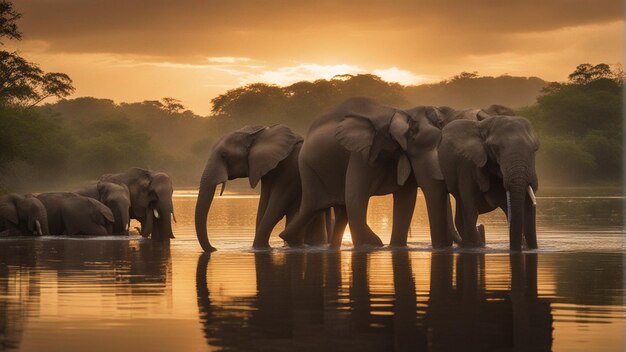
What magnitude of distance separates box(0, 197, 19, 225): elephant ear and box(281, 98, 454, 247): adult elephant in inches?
314

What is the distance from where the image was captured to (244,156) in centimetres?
2252

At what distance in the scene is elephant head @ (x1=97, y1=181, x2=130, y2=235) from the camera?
92.0 feet

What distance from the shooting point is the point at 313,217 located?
22.5 m

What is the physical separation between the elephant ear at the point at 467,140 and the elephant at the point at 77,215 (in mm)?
9339

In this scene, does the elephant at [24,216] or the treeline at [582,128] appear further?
the treeline at [582,128]

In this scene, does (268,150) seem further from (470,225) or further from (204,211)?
(470,225)

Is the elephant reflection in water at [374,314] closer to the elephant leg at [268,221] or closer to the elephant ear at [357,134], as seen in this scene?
the elephant ear at [357,134]

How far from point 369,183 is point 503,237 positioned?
16.8 ft

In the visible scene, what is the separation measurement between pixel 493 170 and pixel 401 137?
156 cm

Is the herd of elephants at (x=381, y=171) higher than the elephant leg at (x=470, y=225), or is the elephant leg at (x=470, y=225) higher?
the herd of elephants at (x=381, y=171)

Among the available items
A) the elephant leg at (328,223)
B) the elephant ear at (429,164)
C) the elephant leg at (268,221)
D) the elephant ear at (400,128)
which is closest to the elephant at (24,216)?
the elephant leg at (328,223)

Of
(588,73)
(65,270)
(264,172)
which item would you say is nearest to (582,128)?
(588,73)

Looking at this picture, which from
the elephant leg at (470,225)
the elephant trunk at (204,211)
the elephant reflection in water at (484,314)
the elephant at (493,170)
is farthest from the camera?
the elephant trunk at (204,211)

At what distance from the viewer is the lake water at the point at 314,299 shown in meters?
10.1
